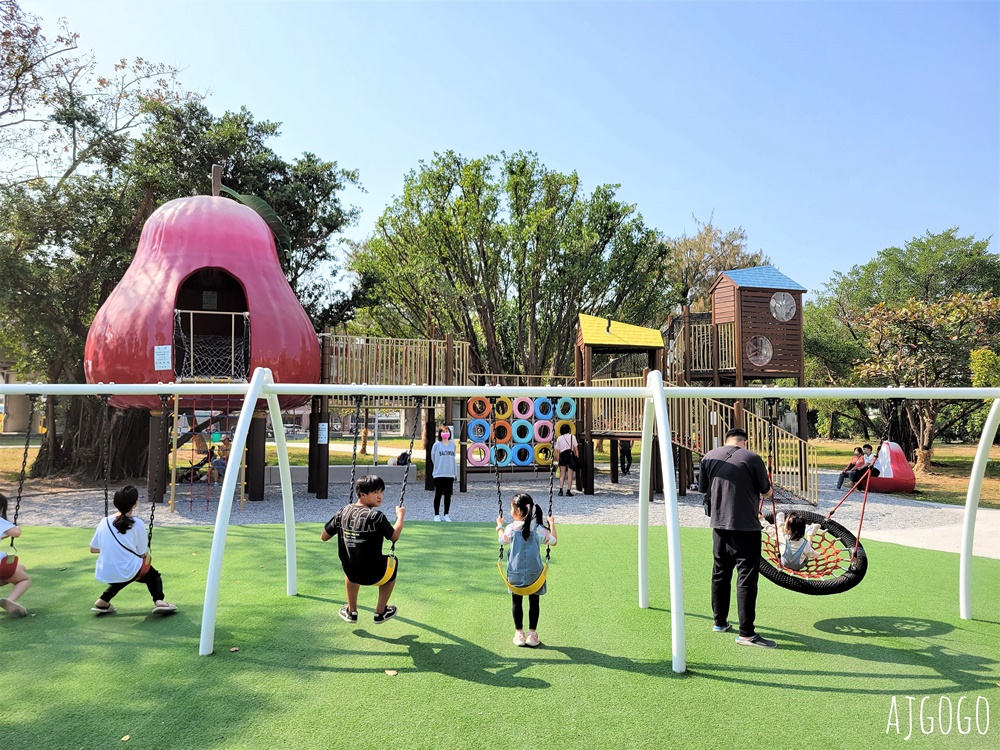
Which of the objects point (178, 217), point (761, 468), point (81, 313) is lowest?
point (761, 468)

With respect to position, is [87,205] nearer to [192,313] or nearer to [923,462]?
[192,313]

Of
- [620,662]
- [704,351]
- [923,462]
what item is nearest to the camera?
[620,662]

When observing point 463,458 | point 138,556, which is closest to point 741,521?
point 138,556

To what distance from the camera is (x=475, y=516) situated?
40.0ft

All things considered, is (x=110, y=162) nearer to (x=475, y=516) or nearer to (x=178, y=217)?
(x=178, y=217)

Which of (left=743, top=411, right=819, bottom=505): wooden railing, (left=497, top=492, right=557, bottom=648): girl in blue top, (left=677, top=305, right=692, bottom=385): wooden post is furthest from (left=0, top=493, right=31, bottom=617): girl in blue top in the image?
(left=677, top=305, right=692, bottom=385): wooden post

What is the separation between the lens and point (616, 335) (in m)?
17.6

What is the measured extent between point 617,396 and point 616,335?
1247 centimetres

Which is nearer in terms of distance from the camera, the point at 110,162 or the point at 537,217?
the point at 110,162

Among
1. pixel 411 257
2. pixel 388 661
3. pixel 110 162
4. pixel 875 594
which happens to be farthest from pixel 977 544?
pixel 110 162

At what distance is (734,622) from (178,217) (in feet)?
42.0

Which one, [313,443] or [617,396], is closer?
[617,396]

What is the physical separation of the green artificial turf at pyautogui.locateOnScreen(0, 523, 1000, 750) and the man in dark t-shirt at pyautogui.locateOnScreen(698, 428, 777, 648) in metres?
0.34

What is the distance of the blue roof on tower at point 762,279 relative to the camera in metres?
19.3
